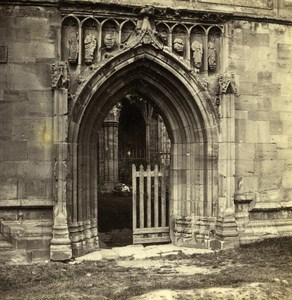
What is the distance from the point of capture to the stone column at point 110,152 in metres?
20.4

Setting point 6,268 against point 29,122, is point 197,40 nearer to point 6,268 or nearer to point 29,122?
point 29,122

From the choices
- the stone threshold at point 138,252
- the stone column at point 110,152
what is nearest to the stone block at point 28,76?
the stone threshold at point 138,252

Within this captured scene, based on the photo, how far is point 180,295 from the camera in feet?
17.6

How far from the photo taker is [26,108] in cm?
730

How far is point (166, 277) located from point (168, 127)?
335 cm

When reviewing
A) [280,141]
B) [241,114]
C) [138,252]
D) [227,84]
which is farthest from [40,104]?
[280,141]

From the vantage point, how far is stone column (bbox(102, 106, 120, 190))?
20.4 meters

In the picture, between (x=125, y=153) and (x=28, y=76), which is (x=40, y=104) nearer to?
(x=28, y=76)

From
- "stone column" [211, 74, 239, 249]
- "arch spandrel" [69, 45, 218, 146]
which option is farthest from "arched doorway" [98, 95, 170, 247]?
"arch spandrel" [69, 45, 218, 146]

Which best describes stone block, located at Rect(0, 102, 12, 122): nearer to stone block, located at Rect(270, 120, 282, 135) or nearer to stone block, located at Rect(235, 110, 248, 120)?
stone block, located at Rect(235, 110, 248, 120)

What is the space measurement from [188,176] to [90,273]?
2876mm

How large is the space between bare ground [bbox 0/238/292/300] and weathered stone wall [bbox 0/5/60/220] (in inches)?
44.6

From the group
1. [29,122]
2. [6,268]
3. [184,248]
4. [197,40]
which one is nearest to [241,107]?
[197,40]

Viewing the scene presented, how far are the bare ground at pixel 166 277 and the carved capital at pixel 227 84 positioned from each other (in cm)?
284
